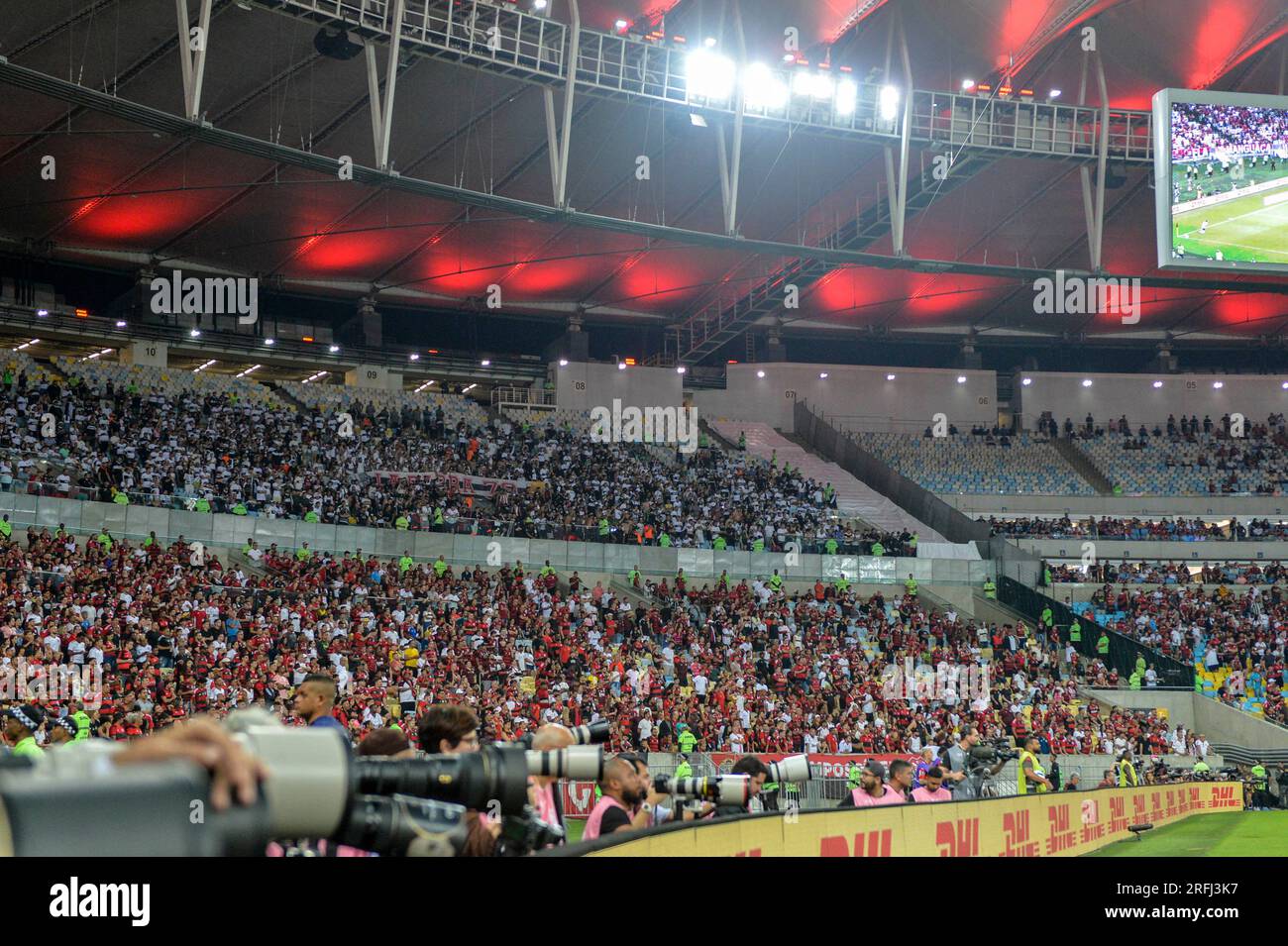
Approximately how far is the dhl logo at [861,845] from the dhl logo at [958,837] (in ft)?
3.48

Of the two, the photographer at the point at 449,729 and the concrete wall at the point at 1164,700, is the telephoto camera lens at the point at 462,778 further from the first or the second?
the concrete wall at the point at 1164,700

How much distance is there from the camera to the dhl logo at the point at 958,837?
39.7ft

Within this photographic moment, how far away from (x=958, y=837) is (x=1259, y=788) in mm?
21910

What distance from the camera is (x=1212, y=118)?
40.8 m

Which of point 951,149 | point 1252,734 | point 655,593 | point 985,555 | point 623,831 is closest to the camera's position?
point 623,831

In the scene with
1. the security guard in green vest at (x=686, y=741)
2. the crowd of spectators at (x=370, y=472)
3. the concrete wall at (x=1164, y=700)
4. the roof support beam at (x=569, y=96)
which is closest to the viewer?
the security guard in green vest at (x=686, y=741)

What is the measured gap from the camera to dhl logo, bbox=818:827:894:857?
10.2 metres

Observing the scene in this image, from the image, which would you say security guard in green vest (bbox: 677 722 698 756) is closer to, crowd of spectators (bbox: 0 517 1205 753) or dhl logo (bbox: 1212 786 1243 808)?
crowd of spectators (bbox: 0 517 1205 753)

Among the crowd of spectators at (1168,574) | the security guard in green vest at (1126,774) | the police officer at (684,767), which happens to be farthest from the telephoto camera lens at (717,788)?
the crowd of spectators at (1168,574)

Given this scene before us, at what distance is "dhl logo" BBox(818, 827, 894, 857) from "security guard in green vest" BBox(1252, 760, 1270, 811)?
23.0 meters

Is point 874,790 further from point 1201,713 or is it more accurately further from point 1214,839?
point 1201,713
